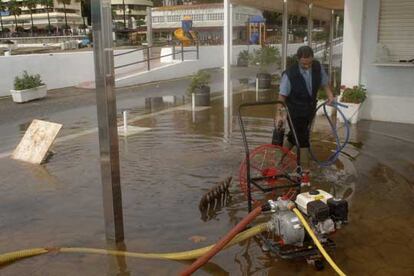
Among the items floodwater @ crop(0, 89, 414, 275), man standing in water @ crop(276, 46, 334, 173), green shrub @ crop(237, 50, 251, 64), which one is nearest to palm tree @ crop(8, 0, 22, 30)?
green shrub @ crop(237, 50, 251, 64)

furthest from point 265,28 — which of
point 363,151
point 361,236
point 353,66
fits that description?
point 361,236

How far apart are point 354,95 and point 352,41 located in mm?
1091

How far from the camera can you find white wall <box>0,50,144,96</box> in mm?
14041

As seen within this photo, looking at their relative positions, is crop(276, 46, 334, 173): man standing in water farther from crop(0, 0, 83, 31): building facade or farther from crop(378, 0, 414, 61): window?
crop(0, 0, 83, 31): building facade

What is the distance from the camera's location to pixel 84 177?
20.1ft

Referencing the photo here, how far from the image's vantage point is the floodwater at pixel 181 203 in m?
3.74

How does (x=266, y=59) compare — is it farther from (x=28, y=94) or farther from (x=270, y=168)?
(x=270, y=168)

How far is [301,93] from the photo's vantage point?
5457mm

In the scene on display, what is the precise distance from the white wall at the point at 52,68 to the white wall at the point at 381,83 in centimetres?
1010

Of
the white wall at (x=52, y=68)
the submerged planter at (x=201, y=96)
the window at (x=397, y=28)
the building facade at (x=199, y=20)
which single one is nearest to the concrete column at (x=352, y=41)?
the window at (x=397, y=28)

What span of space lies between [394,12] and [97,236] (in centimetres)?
714

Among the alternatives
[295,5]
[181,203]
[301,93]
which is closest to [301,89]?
[301,93]

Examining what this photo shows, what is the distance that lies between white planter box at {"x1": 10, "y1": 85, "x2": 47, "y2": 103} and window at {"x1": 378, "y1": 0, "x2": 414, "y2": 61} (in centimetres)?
957

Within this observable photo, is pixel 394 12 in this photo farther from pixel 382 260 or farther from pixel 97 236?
pixel 97 236
